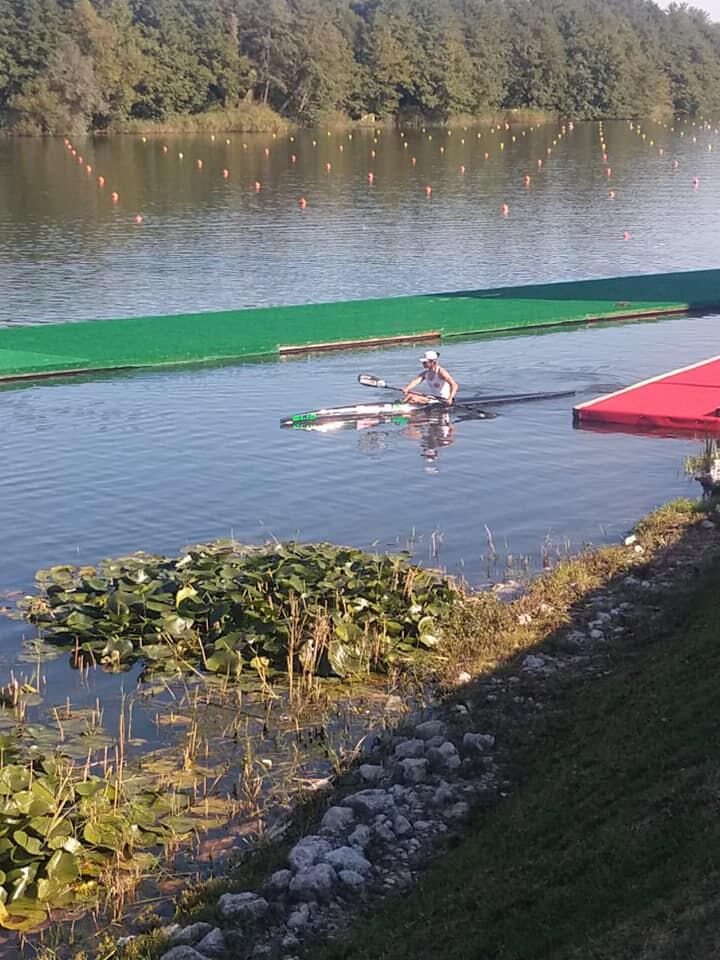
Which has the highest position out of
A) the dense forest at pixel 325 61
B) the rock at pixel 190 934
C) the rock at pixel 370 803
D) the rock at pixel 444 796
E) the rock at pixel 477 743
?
the dense forest at pixel 325 61

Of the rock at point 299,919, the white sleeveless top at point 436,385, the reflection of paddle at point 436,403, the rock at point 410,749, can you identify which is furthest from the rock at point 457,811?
the white sleeveless top at point 436,385

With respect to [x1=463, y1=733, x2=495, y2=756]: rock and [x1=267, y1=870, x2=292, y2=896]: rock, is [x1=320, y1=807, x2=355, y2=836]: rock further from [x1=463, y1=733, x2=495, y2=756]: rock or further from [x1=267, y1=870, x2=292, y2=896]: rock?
[x1=463, y1=733, x2=495, y2=756]: rock

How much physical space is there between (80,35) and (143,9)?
12348 millimetres

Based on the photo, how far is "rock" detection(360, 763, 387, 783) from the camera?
33.4 feet

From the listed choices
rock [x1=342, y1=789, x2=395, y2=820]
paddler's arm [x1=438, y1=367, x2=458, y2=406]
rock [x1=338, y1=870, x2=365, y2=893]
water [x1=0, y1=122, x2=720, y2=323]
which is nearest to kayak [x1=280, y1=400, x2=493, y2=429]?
paddler's arm [x1=438, y1=367, x2=458, y2=406]

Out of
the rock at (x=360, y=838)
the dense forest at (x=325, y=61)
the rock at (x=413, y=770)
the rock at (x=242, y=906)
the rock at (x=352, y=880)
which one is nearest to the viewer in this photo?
the rock at (x=242, y=906)

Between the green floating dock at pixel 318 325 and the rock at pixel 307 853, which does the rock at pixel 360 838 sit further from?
the green floating dock at pixel 318 325

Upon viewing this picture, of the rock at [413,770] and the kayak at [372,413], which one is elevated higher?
the kayak at [372,413]

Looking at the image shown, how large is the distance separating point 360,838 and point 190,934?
4.52ft

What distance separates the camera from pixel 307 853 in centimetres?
880

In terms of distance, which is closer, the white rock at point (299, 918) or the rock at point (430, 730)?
the white rock at point (299, 918)

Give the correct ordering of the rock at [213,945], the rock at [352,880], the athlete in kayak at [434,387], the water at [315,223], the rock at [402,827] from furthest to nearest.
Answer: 1. the water at [315,223]
2. the athlete in kayak at [434,387]
3. the rock at [402,827]
4. the rock at [352,880]
5. the rock at [213,945]

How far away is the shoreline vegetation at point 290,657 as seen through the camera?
9.16 metres

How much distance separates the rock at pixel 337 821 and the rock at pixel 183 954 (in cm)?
164
